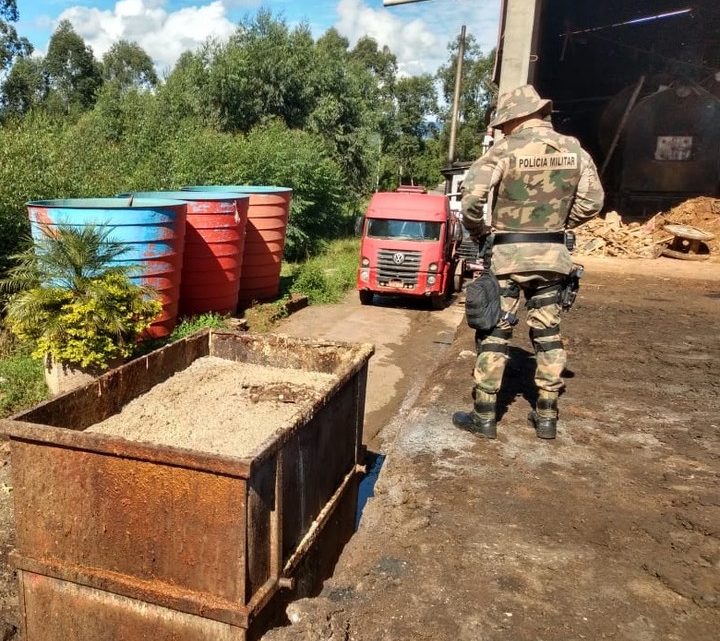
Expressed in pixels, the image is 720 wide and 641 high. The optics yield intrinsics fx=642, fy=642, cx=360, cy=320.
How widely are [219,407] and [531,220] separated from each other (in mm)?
2201

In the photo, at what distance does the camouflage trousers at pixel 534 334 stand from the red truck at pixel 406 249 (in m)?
6.38

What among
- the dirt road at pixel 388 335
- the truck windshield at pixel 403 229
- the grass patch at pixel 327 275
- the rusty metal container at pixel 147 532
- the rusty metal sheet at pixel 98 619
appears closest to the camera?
the rusty metal container at pixel 147 532

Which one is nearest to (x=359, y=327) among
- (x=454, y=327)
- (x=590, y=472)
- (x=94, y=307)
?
(x=454, y=327)

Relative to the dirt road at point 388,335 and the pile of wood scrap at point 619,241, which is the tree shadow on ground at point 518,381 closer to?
the dirt road at point 388,335

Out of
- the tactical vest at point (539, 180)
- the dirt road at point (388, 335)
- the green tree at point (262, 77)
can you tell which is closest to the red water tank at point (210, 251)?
the dirt road at point (388, 335)

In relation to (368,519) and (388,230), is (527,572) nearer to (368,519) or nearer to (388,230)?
(368,519)

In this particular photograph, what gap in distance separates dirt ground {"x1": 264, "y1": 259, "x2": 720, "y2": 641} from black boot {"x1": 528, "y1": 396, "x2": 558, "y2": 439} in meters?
0.07

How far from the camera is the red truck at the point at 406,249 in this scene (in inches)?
413

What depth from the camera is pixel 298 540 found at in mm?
2615

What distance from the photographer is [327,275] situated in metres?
12.6

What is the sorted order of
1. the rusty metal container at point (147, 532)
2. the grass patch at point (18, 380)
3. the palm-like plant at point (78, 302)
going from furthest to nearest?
the grass patch at point (18, 380)
the palm-like plant at point (78, 302)
the rusty metal container at point (147, 532)

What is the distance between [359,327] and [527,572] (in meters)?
6.71

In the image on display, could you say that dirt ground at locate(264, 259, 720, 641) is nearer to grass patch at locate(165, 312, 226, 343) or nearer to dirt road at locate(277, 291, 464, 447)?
dirt road at locate(277, 291, 464, 447)

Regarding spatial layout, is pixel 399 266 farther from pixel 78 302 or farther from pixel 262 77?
pixel 262 77
